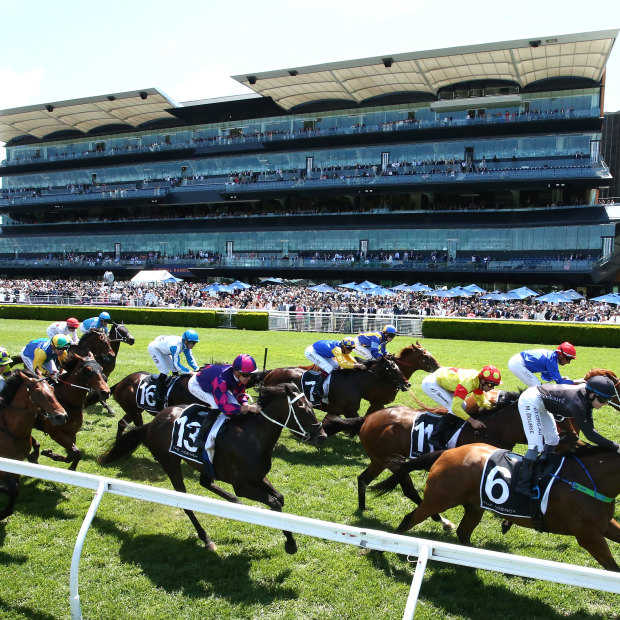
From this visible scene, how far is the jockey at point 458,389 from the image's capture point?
502 cm

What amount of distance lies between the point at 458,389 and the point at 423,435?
540 mm

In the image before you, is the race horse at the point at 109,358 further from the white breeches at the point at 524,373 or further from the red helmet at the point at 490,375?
the white breeches at the point at 524,373

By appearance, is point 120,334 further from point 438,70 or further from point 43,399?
point 438,70

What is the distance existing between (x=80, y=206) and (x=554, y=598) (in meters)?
51.8

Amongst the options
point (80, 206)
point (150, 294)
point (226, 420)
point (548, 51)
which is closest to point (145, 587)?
point (226, 420)

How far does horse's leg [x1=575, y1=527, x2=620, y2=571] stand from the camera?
366 centimetres

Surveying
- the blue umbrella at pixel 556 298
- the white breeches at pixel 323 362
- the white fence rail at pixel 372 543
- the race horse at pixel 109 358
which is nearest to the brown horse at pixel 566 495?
the white fence rail at pixel 372 543

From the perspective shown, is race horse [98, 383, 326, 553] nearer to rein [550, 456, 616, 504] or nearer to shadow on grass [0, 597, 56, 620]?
shadow on grass [0, 597, 56, 620]

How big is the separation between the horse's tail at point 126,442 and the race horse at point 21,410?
0.70m

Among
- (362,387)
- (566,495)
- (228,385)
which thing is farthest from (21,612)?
(362,387)

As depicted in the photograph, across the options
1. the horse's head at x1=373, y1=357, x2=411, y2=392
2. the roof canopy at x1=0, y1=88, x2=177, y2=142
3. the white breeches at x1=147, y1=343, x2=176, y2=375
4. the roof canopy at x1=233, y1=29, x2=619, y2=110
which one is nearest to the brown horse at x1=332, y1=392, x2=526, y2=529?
the horse's head at x1=373, y1=357, x2=411, y2=392

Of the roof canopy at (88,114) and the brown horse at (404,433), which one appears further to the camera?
the roof canopy at (88,114)

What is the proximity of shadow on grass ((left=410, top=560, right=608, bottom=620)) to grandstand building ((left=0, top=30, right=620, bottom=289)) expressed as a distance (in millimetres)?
30400

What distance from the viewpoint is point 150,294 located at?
27.6 m
